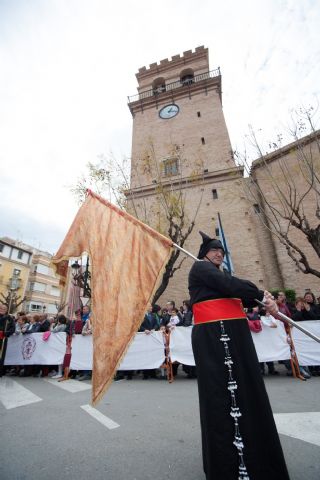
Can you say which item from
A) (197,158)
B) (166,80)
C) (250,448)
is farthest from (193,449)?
(166,80)

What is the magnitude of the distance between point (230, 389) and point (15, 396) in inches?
209

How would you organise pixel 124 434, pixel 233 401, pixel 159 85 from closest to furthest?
1. pixel 233 401
2. pixel 124 434
3. pixel 159 85

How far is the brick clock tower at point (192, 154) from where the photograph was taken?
1565cm

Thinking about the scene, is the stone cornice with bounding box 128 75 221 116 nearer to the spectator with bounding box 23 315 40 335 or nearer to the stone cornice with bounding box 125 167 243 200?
the stone cornice with bounding box 125 167 243 200

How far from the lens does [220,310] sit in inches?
89.4

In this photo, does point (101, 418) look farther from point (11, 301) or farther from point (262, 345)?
point (11, 301)

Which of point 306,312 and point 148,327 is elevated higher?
point 306,312

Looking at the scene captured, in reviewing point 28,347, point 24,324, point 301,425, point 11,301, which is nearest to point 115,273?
point 301,425

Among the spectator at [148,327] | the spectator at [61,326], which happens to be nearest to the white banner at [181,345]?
the spectator at [148,327]

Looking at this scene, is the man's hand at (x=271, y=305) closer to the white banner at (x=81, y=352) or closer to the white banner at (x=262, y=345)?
the white banner at (x=262, y=345)

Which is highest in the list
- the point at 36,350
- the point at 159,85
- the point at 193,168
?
the point at 159,85

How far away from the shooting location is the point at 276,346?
21.2 feet

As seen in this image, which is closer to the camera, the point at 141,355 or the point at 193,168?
the point at 141,355

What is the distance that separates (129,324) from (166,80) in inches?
1082
